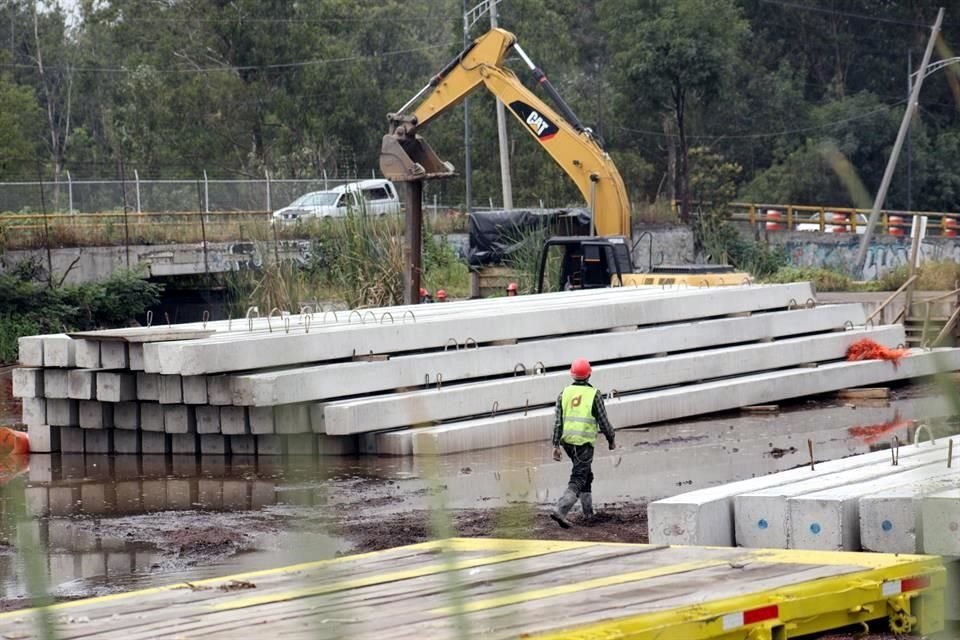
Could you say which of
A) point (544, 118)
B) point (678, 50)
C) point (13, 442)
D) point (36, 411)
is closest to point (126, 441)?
point (36, 411)

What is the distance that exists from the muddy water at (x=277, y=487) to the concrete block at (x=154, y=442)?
0.55ft

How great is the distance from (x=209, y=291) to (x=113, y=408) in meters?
16.1

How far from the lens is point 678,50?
5103 centimetres

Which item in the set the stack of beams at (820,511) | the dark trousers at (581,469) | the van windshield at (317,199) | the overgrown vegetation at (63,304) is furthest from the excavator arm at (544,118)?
the stack of beams at (820,511)

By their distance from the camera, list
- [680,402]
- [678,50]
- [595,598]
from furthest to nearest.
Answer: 1. [678,50]
2. [680,402]
3. [595,598]

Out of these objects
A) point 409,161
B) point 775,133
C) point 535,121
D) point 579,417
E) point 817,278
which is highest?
point 775,133

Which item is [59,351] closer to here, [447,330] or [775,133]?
[447,330]

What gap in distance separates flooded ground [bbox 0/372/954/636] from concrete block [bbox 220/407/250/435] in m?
0.39

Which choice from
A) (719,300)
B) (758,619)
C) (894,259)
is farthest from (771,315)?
(894,259)

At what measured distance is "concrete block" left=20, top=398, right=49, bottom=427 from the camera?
17.8 meters

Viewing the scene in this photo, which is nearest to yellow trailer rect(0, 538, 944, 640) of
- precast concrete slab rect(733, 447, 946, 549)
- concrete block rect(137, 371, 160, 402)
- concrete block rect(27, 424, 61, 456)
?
precast concrete slab rect(733, 447, 946, 549)

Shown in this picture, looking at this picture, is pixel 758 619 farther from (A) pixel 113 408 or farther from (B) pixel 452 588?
(A) pixel 113 408

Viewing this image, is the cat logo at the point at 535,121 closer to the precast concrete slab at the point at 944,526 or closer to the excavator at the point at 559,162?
the excavator at the point at 559,162

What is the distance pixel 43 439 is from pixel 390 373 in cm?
432
